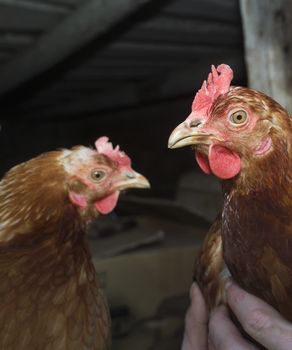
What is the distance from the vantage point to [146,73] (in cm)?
319

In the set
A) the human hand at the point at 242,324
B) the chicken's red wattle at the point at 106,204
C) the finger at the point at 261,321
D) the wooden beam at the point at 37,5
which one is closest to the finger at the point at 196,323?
the human hand at the point at 242,324

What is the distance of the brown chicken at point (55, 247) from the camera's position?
1.11 metres

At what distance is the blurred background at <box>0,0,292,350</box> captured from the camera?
176 cm

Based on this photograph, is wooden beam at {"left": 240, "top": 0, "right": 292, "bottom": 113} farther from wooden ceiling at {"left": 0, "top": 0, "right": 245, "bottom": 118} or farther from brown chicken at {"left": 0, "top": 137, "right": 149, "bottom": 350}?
wooden ceiling at {"left": 0, "top": 0, "right": 245, "bottom": 118}

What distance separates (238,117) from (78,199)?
0.52 m

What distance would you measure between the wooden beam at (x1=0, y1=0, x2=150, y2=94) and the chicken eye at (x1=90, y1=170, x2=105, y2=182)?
0.74 meters

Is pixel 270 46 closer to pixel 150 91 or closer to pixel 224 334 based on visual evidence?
pixel 224 334

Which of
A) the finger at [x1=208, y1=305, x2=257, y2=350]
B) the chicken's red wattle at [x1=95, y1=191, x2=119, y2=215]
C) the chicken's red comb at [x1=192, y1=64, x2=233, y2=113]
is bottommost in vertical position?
the finger at [x1=208, y1=305, x2=257, y2=350]

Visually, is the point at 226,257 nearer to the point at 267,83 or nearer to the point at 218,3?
the point at 267,83

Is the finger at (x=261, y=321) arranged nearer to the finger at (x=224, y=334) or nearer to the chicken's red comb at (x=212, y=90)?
the finger at (x=224, y=334)

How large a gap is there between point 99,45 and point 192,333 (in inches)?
65.8

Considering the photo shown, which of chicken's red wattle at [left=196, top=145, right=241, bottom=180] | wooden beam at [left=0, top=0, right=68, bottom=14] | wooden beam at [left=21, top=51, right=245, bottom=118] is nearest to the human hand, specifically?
chicken's red wattle at [left=196, top=145, right=241, bottom=180]

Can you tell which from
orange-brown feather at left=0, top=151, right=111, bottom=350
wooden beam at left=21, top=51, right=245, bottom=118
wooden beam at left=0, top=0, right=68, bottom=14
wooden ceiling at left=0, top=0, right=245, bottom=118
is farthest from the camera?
wooden beam at left=21, top=51, right=245, bottom=118

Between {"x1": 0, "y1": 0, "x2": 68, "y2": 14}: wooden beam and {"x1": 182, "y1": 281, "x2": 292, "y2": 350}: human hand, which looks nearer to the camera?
{"x1": 182, "y1": 281, "x2": 292, "y2": 350}: human hand
